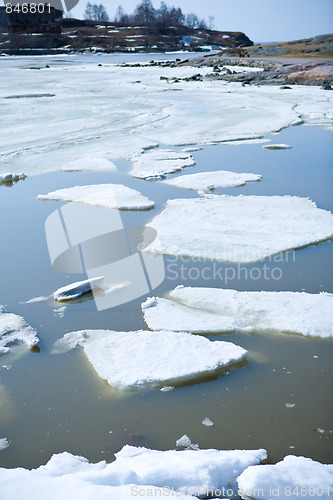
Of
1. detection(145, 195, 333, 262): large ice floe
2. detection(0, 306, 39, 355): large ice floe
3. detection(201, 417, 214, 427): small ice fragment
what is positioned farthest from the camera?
detection(145, 195, 333, 262): large ice floe

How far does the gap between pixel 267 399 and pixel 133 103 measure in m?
11.4

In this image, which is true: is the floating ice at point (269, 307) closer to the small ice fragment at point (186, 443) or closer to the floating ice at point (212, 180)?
the small ice fragment at point (186, 443)

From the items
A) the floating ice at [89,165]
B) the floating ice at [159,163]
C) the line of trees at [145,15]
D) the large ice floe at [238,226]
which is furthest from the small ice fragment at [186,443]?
the line of trees at [145,15]

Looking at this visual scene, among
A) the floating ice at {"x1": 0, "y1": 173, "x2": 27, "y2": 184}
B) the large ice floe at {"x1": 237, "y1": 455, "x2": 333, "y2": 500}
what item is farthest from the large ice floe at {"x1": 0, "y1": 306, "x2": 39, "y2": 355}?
the floating ice at {"x1": 0, "y1": 173, "x2": 27, "y2": 184}

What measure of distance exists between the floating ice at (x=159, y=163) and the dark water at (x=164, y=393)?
103 inches

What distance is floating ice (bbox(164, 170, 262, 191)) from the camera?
17.9ft

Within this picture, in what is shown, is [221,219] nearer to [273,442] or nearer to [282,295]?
[282,295]

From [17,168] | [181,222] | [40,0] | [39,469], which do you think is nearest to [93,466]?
[39,469]

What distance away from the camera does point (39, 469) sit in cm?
178

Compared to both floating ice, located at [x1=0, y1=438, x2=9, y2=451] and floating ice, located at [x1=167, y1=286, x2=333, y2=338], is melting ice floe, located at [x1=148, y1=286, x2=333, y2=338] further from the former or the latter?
floating ice, located at [x1=0, y1=438, x2=9, y2=451]

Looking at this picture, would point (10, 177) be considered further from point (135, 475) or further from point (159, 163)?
point (135, 475)

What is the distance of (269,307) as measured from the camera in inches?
113

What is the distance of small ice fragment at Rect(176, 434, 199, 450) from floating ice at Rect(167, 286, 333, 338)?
90cm

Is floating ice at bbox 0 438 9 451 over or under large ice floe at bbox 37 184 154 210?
under
